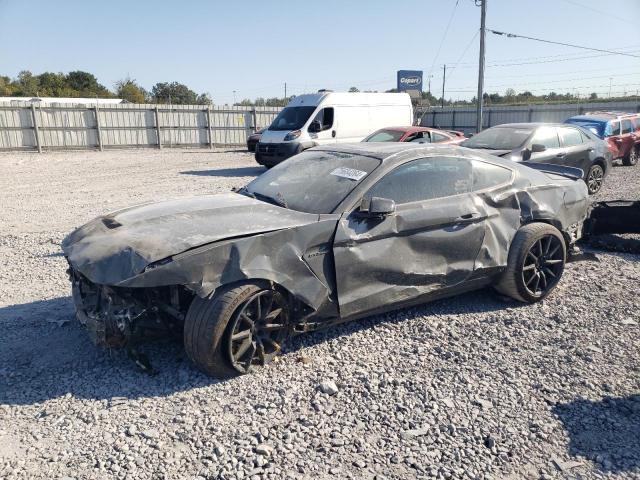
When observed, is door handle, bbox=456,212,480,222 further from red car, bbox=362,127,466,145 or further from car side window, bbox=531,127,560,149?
red car, bbox=362,127,466,145

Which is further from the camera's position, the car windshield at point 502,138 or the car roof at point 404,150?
the car windshield at point 502,138

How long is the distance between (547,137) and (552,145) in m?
0.19

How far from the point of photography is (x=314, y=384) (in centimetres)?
361

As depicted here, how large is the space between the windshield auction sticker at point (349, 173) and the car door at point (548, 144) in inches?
248

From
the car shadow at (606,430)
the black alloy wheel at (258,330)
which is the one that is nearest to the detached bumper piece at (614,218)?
the car shadow at (606,430)

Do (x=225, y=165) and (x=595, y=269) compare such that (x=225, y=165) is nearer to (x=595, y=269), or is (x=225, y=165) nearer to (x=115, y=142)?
(x=115, y=142)

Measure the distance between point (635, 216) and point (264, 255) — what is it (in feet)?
18.3

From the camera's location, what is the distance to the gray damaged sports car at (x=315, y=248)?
3.46m

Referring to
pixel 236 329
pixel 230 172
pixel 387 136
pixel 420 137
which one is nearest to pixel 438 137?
pixel 420 137

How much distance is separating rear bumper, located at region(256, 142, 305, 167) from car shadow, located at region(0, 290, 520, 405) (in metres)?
10.7

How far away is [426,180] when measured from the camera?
15.0 feet

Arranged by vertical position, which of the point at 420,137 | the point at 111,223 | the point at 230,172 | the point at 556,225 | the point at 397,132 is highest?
the point at 397,132

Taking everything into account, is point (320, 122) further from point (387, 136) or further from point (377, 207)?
point (377, 207)

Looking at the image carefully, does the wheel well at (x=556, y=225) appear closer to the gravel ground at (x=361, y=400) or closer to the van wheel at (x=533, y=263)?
the van wheel at (x=533, y=263)
